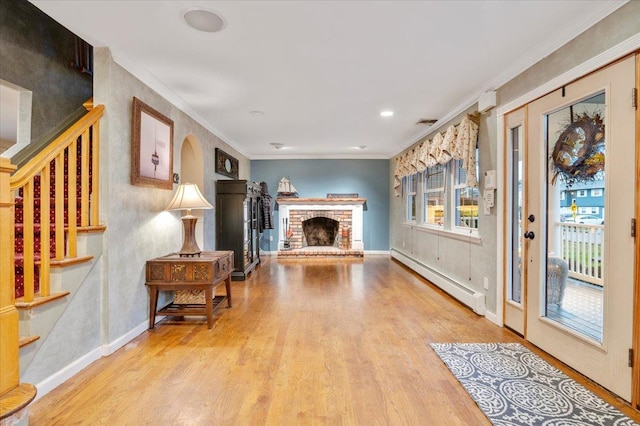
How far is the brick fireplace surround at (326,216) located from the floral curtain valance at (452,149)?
6.64 feet

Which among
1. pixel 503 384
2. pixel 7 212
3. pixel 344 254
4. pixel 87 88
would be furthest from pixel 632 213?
pixel 344 254

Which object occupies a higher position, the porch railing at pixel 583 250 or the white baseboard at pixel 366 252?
the porch railing at pixel 583 250

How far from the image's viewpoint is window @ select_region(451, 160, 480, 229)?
12.4ft

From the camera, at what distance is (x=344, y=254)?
24.2 feet

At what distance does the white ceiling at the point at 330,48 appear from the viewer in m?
2.03

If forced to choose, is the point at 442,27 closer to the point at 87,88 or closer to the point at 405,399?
the point at 405,399

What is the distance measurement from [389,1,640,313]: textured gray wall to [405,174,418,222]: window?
47 cm

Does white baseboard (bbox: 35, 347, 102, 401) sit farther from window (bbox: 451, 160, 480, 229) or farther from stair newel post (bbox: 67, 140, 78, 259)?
window (bbox: 451, 160, 480, 229)

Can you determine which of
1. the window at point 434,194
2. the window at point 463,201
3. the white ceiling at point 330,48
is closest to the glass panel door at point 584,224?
the white ceiling at point 330,48

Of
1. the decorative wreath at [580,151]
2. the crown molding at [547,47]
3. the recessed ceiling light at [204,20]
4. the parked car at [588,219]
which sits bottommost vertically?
the parked car at [588,219]

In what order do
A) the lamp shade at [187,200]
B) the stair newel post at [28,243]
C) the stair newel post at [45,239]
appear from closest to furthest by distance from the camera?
the stair newel post at [28,243]
the stair newel post at [45,239]
the lamp shade at [187,200]

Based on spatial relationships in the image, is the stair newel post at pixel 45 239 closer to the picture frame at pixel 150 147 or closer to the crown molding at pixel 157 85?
the picture frame at pixel 150 147

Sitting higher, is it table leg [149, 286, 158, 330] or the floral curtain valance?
the floral curtain valance

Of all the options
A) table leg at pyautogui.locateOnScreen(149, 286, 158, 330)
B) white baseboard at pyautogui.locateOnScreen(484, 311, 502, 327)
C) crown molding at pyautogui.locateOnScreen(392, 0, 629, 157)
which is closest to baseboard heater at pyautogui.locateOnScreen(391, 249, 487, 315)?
white baseboard at pyautogui.locateOnScreen(484, 311, 502, 327)
